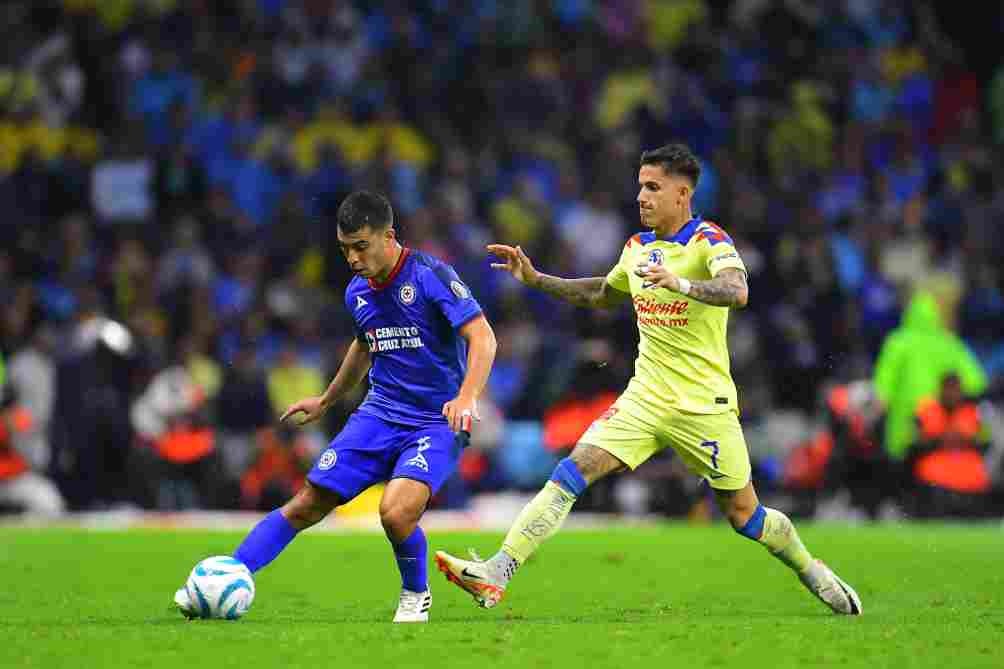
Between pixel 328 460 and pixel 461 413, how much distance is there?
2.70 feet

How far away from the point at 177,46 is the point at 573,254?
552 centimetres

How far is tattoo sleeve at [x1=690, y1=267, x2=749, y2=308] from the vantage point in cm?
902

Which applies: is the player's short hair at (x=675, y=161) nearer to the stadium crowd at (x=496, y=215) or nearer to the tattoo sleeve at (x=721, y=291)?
the tattoo sleeve at (x=721, y=291)

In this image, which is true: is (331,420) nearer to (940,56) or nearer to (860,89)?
(860,89)

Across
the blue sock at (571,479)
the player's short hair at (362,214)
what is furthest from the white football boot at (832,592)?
the player's short hair at (362,214)

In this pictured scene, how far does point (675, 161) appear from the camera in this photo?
385 inches

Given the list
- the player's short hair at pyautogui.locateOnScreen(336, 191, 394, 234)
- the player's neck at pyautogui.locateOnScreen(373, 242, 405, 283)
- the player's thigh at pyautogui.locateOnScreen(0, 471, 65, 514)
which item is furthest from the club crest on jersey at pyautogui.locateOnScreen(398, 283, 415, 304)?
the player's thigh at pyautogui.locateOnScreen(0, 471, 65, 514)

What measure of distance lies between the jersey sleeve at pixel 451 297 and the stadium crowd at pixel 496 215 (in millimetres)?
9195

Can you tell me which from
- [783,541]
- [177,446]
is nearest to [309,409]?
[783,541]

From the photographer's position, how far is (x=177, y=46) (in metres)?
22.4

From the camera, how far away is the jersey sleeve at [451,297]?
370 inches

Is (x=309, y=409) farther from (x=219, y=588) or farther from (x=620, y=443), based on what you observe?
(x=620, y=443)

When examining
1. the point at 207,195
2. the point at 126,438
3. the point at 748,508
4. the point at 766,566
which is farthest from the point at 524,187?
the point at 748,508

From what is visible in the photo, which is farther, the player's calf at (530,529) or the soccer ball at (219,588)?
the player's calf at (530,529)
